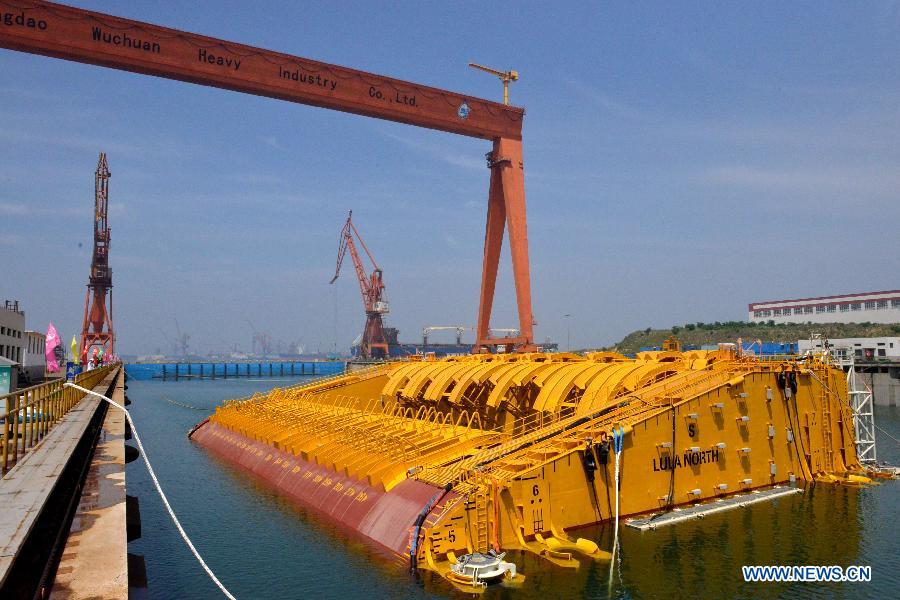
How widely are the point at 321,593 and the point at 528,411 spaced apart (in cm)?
1427

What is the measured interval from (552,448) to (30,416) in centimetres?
1352

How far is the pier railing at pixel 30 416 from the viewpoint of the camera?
1052cm

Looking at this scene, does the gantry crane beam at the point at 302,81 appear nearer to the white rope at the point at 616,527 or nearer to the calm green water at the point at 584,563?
the calm green water at the point at 584,563

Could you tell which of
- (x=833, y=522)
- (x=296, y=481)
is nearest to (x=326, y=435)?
(x=296, y=481)

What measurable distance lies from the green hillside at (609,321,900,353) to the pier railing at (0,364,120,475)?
100304 millimetres

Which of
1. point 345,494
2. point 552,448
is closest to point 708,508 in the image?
point 552,448

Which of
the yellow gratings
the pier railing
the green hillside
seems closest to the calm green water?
the yellow gratings

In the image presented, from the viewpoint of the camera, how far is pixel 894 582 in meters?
16.8

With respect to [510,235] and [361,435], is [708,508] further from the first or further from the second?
[510,235]

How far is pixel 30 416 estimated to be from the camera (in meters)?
13.3

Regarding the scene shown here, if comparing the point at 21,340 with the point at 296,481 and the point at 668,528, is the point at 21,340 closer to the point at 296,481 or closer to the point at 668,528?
the point at 296,481

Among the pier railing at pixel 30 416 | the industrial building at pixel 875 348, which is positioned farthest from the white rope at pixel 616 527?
the industrial building at pixel 875 348

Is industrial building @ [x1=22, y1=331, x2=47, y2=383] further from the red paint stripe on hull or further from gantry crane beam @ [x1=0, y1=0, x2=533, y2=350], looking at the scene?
the red paint stripe on hull

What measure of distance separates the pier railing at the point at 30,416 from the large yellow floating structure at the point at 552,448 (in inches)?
358
